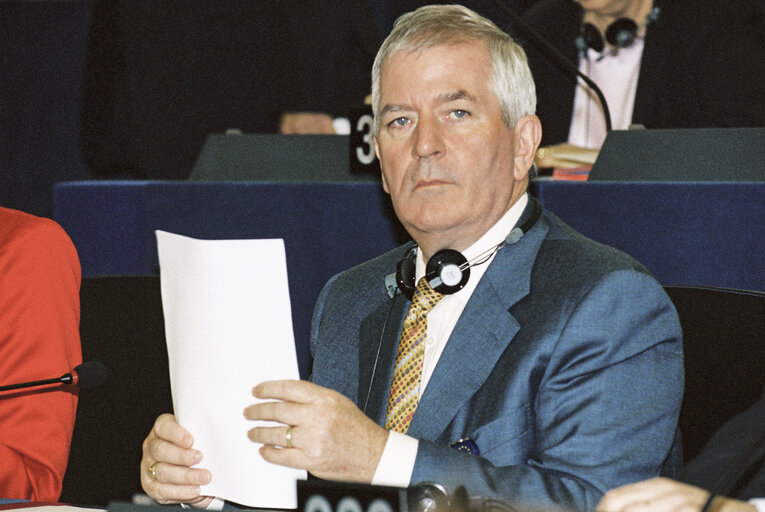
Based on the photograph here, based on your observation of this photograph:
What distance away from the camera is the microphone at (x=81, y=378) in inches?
50.9

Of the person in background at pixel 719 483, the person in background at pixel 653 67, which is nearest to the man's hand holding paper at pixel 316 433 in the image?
the person in background at pixel 719 483

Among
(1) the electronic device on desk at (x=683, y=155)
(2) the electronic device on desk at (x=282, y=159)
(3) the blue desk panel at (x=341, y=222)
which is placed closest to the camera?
(3) the blue desk panel at (x=341, y=222)

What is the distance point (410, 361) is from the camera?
154cm

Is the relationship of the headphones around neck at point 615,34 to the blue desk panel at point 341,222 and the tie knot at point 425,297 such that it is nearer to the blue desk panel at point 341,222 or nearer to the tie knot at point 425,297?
the blue desk panel at point 341,222

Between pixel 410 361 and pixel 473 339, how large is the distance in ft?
0.42

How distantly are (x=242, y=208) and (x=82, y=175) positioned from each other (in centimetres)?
253

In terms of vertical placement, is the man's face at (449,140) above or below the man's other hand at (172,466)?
above

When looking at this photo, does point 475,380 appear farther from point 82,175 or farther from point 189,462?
point 82,175

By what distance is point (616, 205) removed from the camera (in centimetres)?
212

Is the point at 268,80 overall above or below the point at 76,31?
below

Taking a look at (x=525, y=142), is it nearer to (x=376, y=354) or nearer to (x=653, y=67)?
(x=376, y=354)

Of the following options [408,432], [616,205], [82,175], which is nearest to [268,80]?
[82,175]

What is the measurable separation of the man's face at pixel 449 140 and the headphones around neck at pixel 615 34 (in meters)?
1.97

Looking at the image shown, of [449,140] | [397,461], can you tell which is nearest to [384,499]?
[397,461]
